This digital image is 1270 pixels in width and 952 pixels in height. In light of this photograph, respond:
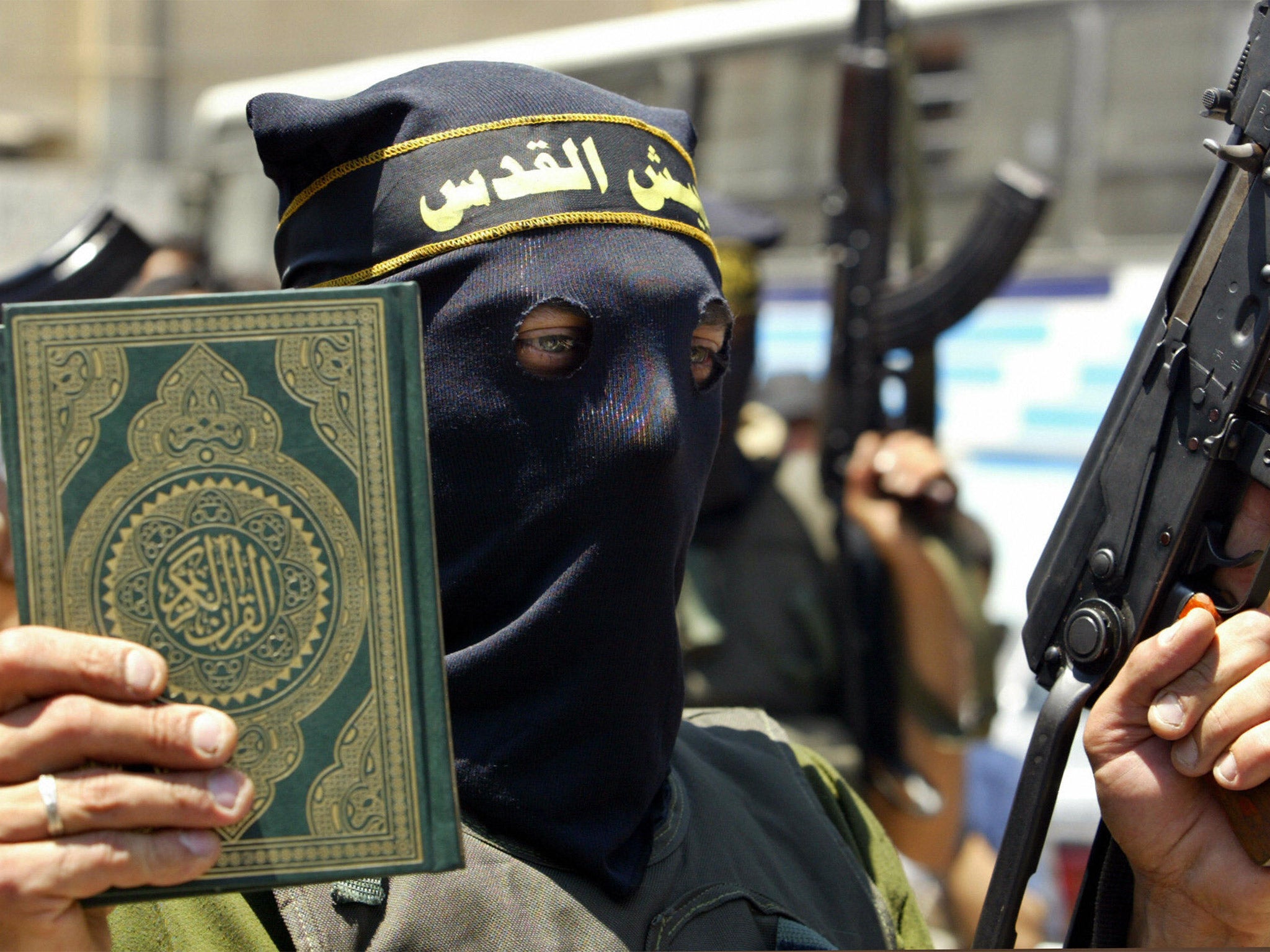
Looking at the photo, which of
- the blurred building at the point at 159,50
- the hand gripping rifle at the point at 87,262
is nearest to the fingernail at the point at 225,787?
the hand gripping rifle at the point at 87,262

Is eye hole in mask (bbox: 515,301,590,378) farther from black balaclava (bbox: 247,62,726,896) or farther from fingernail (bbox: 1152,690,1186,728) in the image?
fingernail (bbox: 1152,690,1186,728)

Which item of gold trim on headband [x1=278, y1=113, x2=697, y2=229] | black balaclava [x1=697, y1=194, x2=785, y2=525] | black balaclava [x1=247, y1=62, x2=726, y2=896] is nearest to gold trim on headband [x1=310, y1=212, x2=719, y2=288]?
black balaclava [x1=247, y1=62, x2=726, y2=896]

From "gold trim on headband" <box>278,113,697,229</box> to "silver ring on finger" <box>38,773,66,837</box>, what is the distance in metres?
0.70

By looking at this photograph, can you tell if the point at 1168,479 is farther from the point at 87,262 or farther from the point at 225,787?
the point at 87,262

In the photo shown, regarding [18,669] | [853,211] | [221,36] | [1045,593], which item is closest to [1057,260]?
[853,211]

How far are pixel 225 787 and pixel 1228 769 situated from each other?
2.83ft

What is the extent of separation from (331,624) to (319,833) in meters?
0.14

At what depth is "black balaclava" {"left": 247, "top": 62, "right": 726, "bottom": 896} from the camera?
1.30 metres

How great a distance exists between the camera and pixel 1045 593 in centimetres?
165

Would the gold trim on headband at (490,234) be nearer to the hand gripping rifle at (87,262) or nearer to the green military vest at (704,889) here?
the green military vest at (704,889)

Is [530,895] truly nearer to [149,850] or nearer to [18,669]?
[149,850]

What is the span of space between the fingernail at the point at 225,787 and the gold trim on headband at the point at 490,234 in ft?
1.73

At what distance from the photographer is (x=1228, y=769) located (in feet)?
4.00

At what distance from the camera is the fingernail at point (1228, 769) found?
1.21 metres
